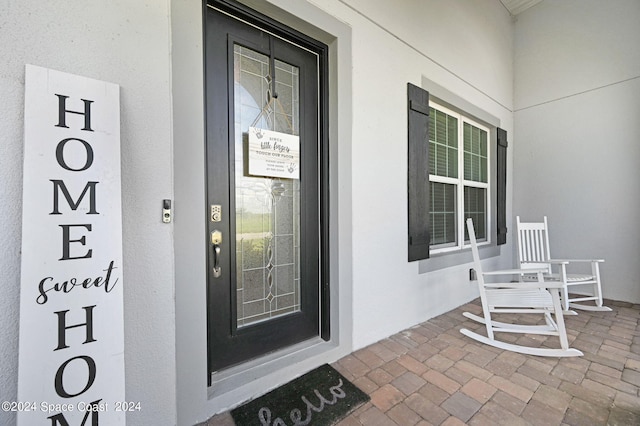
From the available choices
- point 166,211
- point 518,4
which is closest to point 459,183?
point 518,4

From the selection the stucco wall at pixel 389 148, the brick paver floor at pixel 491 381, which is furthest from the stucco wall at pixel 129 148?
the stucco wall at pixel 389 148

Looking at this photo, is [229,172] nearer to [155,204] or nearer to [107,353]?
[155,204]

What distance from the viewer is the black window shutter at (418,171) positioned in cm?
251

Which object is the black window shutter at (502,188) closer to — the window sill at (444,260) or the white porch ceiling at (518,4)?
the window sill at (444,260)

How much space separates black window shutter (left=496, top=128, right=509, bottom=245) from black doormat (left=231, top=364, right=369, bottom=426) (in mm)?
3441

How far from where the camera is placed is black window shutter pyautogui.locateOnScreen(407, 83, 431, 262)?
2506 mm

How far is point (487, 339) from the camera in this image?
7.20 feet

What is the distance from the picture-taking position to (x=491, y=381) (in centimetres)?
170

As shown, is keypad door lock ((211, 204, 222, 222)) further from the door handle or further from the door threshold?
the door threshold

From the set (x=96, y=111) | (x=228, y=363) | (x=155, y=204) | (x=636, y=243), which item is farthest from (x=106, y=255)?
(x=636, y=243)

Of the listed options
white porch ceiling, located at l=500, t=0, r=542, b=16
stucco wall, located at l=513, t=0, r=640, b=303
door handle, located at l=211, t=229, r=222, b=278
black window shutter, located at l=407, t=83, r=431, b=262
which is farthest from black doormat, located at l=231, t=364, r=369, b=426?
white porch ceiling, located at l=500, t=0, r=542, b=16

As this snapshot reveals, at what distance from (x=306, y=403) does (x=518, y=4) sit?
5.89 meters

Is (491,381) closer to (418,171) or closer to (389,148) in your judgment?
(418,171)

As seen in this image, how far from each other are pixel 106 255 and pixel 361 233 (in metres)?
1.64
